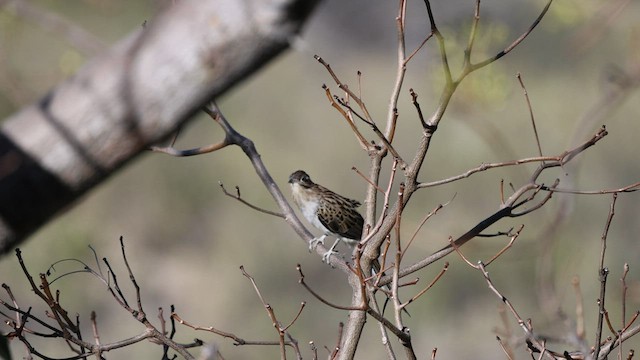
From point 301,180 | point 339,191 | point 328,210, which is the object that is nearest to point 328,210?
point 328,210

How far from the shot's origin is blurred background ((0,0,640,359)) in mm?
8969

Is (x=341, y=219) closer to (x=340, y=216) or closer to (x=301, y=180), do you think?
(x=340, y=216)

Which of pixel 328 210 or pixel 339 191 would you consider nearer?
pixel 328 210

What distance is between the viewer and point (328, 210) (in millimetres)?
5289

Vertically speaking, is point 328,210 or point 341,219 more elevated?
point 328,210

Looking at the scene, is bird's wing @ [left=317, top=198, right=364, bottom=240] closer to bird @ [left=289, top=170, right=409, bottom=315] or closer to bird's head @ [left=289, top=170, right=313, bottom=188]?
bird @ [left=289, top=170, right=409, bottom=315]

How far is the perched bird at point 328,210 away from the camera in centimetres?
512

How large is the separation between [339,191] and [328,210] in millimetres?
4980

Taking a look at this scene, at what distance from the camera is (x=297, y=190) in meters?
5.59

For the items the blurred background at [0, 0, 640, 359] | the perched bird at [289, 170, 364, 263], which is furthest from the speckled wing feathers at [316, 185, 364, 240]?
the blurred background at [0, 0, 640, 359]

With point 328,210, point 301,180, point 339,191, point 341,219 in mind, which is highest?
point 339,191

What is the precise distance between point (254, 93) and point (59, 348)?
185 inches

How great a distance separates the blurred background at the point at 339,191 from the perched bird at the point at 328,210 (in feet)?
7.51

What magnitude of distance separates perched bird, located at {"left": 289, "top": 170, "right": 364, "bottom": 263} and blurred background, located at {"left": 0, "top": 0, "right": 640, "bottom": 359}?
2.29 m
